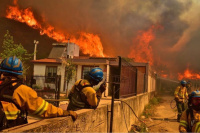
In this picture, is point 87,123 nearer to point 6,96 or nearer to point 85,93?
point 85,93

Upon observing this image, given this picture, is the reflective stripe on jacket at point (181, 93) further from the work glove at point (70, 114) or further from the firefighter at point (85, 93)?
the work glove at point (70, 114)

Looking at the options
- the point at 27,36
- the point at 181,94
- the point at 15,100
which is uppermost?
the point at 27,36

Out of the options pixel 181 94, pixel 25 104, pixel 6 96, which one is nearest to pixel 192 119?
pixel 25 104

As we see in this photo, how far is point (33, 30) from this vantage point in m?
80.3

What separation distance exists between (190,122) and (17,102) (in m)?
2.53

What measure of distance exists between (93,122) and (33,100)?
6.11 ft

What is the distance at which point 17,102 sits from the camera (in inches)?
77.4

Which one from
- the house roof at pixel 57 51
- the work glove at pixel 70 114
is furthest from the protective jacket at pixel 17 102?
the house roof at pixel 57 51

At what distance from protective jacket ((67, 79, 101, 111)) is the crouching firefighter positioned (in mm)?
1023

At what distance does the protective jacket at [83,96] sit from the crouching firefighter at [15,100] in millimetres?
1023

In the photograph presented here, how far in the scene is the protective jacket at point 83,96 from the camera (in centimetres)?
322

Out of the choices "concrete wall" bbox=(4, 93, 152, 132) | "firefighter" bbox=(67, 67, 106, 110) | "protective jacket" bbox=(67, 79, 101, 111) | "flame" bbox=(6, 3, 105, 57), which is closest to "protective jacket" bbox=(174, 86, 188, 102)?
"concrete wall" bbox=(4, 93, 152, 132)

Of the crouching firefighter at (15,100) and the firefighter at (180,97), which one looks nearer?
the crouching firefighter at (15,100)

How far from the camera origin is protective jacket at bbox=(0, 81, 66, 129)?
6.39ft
